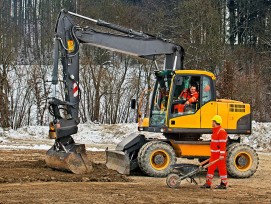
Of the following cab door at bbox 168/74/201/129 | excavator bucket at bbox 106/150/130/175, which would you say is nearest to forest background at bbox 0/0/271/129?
excavator bucket at bbox 106/150/130/175

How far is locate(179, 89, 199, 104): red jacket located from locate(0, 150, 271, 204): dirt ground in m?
2.00

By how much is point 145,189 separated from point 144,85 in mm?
22164

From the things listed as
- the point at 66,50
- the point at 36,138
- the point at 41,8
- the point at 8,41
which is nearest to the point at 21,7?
the point at 41,8

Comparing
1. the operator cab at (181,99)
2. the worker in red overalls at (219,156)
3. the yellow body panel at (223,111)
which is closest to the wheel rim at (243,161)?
the yellow body panel at (223,111)

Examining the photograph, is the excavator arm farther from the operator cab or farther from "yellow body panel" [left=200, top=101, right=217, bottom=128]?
"yellow body panel" [left=200, top=101, right=217, bottom=128]

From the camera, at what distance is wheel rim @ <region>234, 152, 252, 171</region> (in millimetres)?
15688

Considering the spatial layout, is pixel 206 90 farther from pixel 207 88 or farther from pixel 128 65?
pixel 128 65

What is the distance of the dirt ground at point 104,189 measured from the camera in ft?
38.2

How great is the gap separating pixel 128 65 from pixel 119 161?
67.0 ft

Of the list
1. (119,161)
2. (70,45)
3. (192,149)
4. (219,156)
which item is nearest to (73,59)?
(70,45)

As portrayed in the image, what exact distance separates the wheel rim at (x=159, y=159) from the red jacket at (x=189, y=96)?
150 cm

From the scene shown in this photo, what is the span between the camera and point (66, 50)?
15.5 m

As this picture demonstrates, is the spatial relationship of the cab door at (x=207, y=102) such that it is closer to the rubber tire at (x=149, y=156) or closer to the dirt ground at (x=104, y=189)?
the rubber tire at (x=149, y=156)

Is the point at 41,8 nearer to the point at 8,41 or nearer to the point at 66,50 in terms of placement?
the point at 8,41
